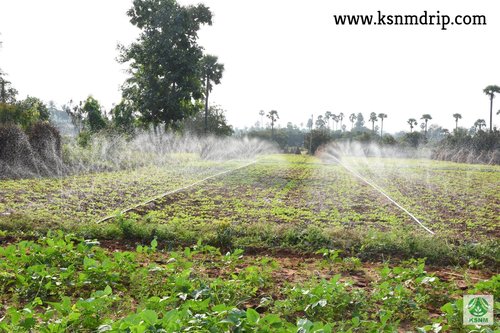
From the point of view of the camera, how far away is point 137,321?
2.77m

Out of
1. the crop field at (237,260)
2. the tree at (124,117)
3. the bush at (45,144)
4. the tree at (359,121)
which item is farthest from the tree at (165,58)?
the tree at (359,121)

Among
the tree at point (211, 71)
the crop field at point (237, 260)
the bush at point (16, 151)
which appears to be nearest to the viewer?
the crop field at point (237, 260)

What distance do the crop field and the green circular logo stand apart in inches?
4.1

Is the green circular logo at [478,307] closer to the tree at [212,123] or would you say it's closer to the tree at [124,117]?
the tree at [124,117]

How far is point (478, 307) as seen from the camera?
3.39 m

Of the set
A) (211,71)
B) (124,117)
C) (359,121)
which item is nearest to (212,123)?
(211,71)

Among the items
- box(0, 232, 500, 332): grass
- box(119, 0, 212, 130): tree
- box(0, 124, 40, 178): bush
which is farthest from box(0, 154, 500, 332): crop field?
box(119, 0, 212, 130): tree

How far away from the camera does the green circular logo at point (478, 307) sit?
11.0 ft

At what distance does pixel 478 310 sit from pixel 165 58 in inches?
1033

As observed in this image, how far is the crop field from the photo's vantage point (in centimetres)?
322

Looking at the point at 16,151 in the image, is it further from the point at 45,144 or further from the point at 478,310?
the point at 478,310

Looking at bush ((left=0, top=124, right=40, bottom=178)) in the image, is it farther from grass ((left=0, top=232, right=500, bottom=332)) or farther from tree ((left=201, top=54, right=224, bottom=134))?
tree ((left=201, top=54, right=224, bottom=134))

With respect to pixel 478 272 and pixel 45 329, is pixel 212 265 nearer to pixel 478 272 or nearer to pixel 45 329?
pixel 45 329

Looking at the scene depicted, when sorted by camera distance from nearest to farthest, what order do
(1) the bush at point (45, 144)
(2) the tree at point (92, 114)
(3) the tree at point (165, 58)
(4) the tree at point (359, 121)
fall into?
(1) the bush at point (45, 144) → (3) the tree at point (165, 58) → (2) the tree at point (92, 114) → (4) the tree at point (359, 121)
